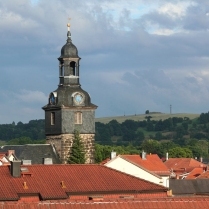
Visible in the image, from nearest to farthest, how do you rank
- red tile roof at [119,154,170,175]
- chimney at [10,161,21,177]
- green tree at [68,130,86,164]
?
chimney at [10,161,21,177] < green tree at [68,130,86,164] < red tile roof at [119,154,170,175]

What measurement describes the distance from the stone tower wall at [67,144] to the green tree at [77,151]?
1.80 ft

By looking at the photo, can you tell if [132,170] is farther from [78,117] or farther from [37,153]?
[37,153]

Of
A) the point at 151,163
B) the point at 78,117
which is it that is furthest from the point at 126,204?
the point at 151,163

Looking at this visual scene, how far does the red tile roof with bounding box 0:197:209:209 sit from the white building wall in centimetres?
4360

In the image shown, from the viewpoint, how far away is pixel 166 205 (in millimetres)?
53250

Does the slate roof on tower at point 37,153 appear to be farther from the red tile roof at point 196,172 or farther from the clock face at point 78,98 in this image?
the red tile roof at point 196,172

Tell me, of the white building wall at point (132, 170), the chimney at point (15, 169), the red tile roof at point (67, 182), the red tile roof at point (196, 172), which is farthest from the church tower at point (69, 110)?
the chimney at point (15, 169)

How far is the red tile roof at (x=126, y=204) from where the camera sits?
50.7m

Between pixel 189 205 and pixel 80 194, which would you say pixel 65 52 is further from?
pixel 189 205

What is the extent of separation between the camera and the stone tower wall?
111 metres

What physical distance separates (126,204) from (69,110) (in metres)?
58.7

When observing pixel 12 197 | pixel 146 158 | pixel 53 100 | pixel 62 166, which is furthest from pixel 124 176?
pixel 146 158

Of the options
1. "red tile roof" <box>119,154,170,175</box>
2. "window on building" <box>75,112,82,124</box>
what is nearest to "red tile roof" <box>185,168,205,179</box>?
"red tile roof" <box>119,154,170,175</box>

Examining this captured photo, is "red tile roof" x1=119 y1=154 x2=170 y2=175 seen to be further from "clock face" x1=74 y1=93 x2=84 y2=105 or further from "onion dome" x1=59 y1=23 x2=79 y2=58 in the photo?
"onion dome" x1=59 y1=23 x2=79 y2=58
